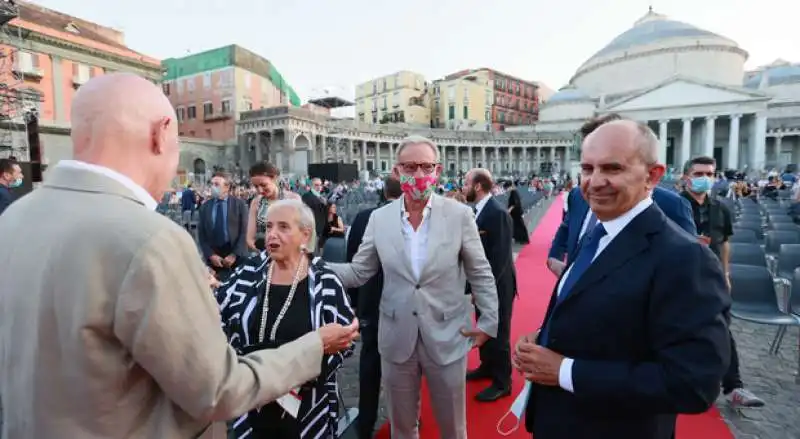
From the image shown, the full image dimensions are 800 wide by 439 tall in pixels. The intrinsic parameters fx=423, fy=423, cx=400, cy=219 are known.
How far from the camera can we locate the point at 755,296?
4.64 meters

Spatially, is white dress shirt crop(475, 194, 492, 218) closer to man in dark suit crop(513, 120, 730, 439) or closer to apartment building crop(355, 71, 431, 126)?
man in dark suit crop(513, 120, 730, 439)

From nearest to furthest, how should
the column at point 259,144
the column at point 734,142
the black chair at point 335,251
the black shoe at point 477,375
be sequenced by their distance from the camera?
the black shoe at point 477,375 → the black chair at point 335,251 → the column at point 259,144 → the column at point 734,142

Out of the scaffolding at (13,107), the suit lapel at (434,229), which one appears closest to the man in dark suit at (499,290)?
the suit lapel at (434,229)

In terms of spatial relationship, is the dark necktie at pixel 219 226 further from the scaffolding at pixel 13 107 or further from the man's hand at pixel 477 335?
the scaffolding at pixel 13 107

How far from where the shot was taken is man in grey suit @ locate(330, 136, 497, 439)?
243cm

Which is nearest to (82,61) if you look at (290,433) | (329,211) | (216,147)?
(216,147)

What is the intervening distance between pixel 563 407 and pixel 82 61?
36742mm

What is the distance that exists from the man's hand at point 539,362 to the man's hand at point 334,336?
0.67 metres

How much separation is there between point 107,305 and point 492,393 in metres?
3.41

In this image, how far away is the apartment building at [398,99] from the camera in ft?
214

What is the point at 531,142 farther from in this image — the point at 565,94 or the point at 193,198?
the point at 193,198

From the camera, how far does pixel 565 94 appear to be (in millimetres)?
62906

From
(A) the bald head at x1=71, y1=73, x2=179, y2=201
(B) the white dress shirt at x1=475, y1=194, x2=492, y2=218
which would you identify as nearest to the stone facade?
(B) the white dress shirt at x1=475, y1=194, x2=492, y2=218

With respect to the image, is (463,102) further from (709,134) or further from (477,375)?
(477,375)
